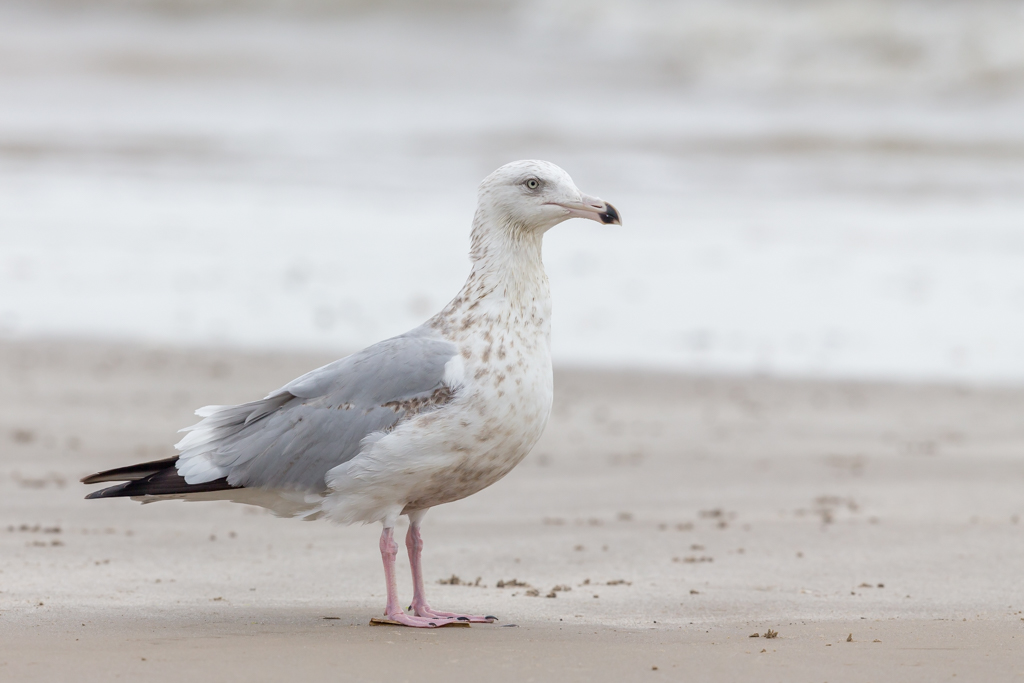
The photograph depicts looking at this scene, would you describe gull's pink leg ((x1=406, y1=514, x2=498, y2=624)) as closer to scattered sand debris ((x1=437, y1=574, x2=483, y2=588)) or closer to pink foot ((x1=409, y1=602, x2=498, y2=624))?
pink foot ((x1=409, y1=602, x2=498, y2=624))

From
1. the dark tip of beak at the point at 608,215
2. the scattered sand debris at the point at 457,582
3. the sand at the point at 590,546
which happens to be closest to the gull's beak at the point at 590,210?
the dark tip of beak at the point at 608,215

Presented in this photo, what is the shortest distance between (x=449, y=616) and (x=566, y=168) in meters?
13.6

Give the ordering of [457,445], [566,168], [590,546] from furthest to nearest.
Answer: [566,168] < [590,546] < [457,445]

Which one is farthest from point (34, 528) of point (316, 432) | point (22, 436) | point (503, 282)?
point (503, 282)

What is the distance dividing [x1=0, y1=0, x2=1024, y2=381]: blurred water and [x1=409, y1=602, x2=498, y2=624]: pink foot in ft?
15.7

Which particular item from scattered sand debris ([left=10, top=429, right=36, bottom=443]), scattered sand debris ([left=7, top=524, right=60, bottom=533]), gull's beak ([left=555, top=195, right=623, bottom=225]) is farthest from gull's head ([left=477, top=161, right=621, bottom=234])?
scattered sand debris ([left=10, top=429, right=36, bottom=443])

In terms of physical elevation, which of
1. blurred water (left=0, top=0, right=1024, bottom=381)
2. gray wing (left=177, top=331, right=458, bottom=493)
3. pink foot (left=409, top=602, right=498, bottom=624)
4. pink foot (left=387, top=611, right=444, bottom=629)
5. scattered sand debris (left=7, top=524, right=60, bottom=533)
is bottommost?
pink foot (left=387, top=611, right=444, bottom=629)

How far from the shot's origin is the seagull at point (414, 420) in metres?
3.85

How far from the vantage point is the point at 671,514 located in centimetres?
576

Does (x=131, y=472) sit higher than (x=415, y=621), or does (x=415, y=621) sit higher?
(x=131, y=472)

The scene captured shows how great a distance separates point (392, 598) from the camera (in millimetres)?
3941

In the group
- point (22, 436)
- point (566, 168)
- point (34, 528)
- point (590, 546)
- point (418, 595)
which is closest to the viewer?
point (418, 595)

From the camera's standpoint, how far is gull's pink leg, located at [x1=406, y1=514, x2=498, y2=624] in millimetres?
3980

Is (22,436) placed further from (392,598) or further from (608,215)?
(608,215)
